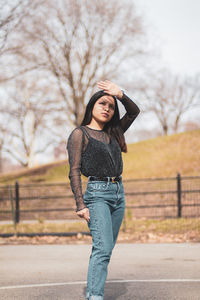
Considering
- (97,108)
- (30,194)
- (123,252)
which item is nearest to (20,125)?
(30,194)

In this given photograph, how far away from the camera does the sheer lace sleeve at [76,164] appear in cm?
409

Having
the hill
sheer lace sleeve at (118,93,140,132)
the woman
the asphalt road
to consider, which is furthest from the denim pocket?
the hill

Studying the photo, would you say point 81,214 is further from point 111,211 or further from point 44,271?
point 44,271

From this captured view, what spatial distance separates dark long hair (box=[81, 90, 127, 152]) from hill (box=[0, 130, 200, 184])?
18.6 m

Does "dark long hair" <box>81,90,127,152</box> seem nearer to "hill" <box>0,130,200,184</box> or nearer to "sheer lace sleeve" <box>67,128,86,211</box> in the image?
"sheer lace sleeve" <box>67,128,86,211</box>

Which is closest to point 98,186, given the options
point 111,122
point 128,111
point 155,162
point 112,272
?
point 111,122

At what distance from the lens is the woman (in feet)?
13.3

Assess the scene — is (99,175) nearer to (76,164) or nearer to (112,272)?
(76,164)

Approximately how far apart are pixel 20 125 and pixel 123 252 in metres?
43.4

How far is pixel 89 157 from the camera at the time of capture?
13.7 feet

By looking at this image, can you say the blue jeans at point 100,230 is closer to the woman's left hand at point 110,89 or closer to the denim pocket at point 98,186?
the denim pocket at point 98,186

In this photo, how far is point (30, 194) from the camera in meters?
16.2

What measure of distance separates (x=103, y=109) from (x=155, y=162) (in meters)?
22.2

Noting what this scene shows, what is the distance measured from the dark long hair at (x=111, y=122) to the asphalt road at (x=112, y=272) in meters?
1.74
